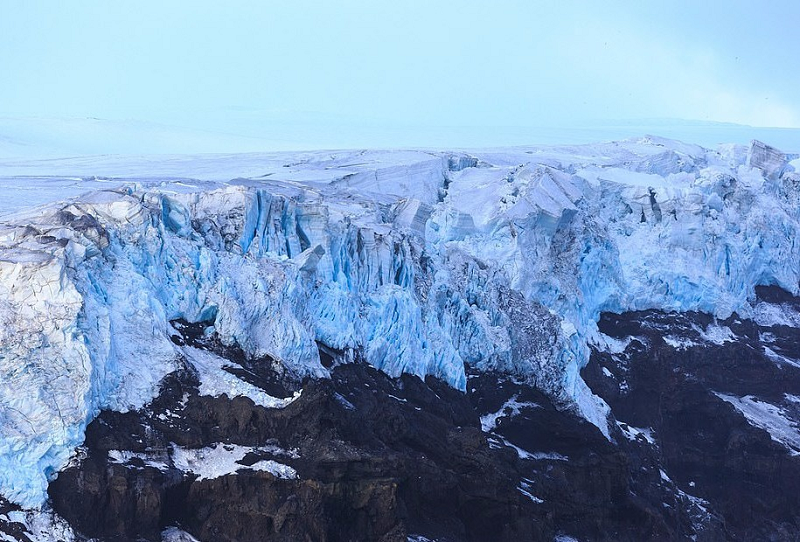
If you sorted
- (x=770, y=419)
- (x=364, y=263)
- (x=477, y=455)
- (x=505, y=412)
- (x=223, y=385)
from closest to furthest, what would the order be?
(x=223, y=385)
(x=477, y=455)
(x=364, y=263)
(x=505, y=412)
(x=770, y=419)


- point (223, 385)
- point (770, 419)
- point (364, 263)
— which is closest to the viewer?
point (223, 385)

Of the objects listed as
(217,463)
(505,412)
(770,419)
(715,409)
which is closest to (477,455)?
(505,412)

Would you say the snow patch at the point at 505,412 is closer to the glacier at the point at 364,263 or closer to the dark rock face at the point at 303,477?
the glacier at the point at 364,263

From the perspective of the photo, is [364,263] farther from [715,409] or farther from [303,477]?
[715,409]

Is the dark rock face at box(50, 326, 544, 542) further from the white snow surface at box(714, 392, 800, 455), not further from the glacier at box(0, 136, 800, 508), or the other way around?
the white snow surface at box(714, 392, 800, 455)

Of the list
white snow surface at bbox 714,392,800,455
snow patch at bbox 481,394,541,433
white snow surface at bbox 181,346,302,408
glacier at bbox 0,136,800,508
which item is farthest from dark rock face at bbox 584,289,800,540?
white snow surface at bbox 181,346,302,408

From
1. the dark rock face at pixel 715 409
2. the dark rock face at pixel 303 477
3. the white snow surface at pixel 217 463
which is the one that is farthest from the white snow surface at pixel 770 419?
the white snow surface at pixel 217 463
